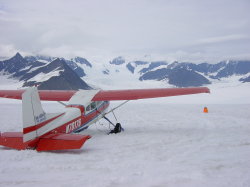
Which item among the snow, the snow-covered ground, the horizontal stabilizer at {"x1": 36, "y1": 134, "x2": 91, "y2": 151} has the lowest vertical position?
the snow

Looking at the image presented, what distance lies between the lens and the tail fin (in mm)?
7406

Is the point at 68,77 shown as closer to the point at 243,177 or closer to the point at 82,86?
the point at 82,86

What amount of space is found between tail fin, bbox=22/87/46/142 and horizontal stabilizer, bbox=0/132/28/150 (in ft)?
1.03

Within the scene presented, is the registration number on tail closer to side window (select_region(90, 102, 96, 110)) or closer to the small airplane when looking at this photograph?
the small airplane

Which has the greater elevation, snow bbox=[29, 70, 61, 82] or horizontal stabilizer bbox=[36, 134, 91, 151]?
horizontal stabilizer bbox=[36, 134, 91, 151]

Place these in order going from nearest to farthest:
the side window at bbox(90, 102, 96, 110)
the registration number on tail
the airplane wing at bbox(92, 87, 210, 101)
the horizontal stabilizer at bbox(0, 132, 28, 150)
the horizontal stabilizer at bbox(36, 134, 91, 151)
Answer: the horizontal stabilizer at bbox(36, 134, 91, 151)
the horizontal stabilizer at bbox(0, 132, 28, 150)
the registration number on tail
the side window at bbox(90, 102, 96, 110)
the airplane wing at bbox(92, 87, 210, 101)

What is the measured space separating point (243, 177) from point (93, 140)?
5771mm

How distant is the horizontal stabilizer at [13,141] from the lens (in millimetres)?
7602

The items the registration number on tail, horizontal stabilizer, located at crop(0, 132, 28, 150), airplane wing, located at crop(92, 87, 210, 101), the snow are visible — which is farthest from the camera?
the snow

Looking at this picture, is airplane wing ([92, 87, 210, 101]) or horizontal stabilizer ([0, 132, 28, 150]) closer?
horizontal stabilizer ([0, 132, 28, 150])

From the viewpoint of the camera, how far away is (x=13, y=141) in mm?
7891

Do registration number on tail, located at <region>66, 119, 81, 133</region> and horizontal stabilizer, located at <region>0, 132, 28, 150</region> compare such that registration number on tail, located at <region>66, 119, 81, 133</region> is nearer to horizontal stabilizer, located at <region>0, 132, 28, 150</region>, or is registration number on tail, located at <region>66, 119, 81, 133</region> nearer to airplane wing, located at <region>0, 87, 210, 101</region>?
horizontal stabilizer, located at <region>0, 132, 28, 150</region>

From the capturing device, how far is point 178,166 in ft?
20.4

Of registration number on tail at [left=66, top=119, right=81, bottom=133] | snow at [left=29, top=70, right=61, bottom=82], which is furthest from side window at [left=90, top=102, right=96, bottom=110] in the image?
snow at [left=29, top=70, right=61, bottom=82]
